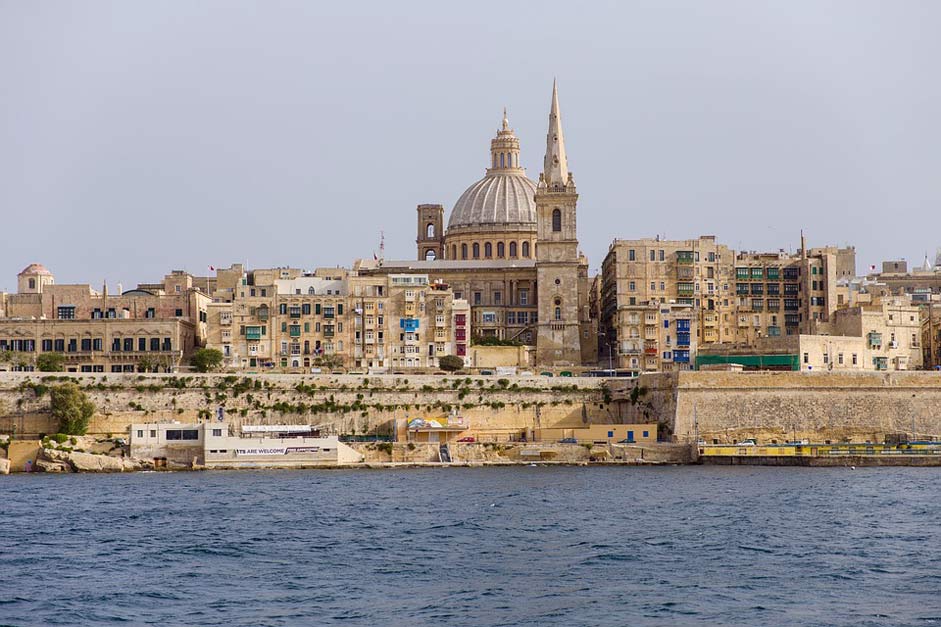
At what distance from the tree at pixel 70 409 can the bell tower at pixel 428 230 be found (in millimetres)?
47528

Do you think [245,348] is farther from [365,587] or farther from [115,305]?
[365,587]

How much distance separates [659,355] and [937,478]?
2829 centimetres

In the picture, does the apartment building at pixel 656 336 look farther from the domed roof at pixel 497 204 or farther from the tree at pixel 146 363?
the tree at pixel 146 363

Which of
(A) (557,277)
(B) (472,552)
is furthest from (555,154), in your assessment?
(B) (472,552)

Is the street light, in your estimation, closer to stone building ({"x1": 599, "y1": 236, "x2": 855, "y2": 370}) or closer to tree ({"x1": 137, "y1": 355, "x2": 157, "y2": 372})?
stone building ({"x1": 599, "y1": 236, "x2": 855, "y2": 370})

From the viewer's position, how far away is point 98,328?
86.8 meters

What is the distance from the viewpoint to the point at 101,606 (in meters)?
35.4

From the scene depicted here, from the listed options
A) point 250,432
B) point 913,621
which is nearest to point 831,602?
point 913,621

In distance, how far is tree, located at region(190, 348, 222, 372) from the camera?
82.9 meters

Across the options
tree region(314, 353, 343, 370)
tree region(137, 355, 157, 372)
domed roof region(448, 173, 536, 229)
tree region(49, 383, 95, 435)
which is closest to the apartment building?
tree region(314, 353, 343, 370)

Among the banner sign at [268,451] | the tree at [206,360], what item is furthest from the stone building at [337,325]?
the banner sign at [268,451]

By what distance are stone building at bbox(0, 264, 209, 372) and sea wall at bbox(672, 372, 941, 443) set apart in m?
27.8

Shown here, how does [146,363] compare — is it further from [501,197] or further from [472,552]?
[472,552]

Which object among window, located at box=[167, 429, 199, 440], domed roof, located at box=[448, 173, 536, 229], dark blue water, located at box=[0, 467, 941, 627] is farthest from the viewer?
domed roof, located at box=[448, 173, 536, 229]
